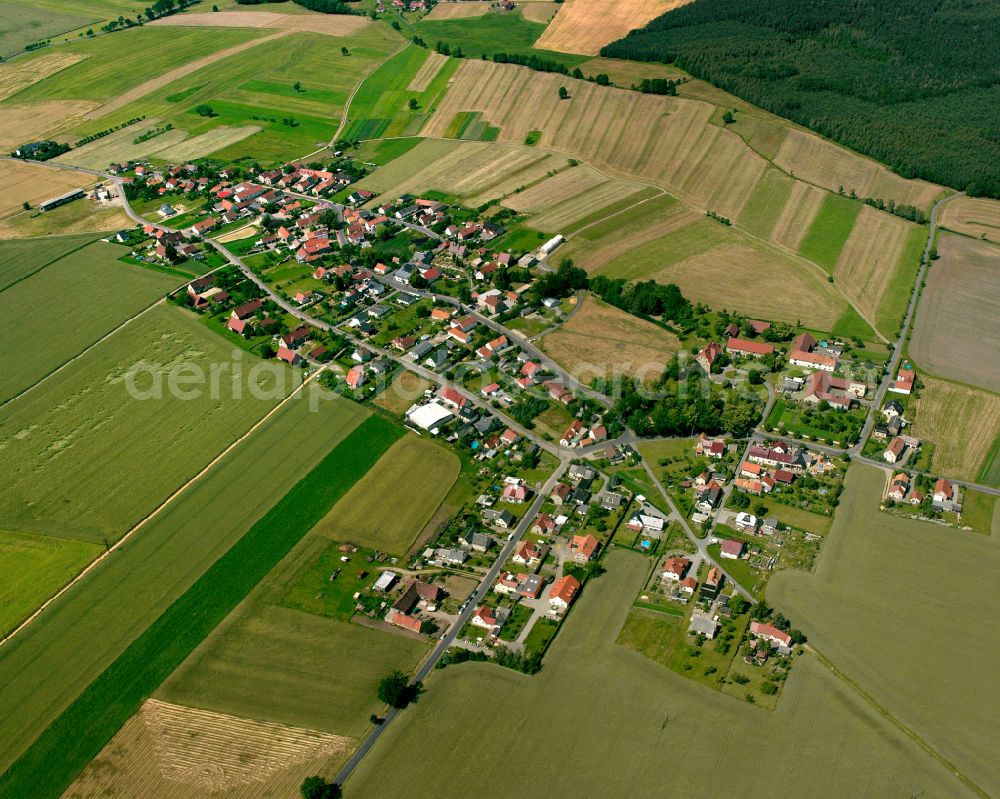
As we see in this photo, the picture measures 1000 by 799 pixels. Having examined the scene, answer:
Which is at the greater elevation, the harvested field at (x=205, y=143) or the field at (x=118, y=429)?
the harvested field at (x=205, y=143)

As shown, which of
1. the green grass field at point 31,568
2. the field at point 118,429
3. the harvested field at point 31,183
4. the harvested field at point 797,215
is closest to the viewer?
the green grass field at point 31,568

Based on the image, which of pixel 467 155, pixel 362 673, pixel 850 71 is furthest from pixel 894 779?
pixel 850 71

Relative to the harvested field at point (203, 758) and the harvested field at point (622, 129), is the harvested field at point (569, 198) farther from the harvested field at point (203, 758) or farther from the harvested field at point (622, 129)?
the harvested field at point (203, 758)

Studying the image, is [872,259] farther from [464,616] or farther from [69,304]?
[69,304]

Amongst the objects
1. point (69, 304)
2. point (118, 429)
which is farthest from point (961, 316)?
point (69, 304)

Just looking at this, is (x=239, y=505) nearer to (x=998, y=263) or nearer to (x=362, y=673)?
(x=362, y=673)

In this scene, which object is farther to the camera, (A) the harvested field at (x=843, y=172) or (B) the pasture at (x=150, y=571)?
(A) the harvested field at (x=843, y=172)

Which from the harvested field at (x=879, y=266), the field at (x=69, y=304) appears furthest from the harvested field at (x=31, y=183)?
the harvested field at (x=879, y=266)
